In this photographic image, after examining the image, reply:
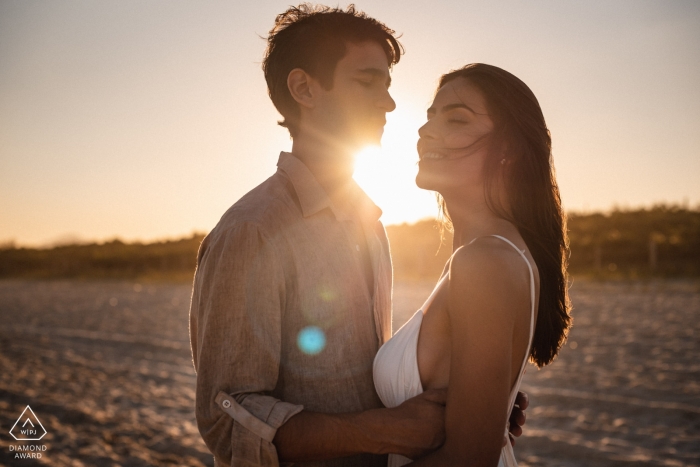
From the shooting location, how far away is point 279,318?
6.30ft

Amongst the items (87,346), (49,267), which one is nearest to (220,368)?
(87,346)

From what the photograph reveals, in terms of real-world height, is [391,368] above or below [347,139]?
below

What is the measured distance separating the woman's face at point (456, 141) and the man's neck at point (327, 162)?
1.14ft

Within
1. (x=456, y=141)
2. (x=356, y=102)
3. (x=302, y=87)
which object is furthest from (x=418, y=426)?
(x=302, y=87)

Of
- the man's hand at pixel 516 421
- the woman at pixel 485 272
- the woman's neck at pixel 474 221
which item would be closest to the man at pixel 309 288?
the woman at pixel 485 272

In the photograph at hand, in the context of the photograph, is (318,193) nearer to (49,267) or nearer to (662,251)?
(662,251)

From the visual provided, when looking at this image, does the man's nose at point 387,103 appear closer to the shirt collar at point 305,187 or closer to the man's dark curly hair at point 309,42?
the man's dark curly hair at point 309,42

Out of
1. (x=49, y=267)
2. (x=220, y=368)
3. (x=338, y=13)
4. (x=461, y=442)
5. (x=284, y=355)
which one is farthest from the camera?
(x=49, y=267)

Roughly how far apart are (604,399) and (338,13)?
645 cm

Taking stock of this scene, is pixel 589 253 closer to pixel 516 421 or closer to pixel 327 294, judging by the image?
pixel 516 421

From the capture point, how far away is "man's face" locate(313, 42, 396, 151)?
2498 mm

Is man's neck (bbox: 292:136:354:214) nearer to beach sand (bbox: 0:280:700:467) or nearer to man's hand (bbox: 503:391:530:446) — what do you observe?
man's hand (bbox: 503:391:530:446)

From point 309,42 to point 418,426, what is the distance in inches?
64.6

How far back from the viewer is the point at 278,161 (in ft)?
7.95
